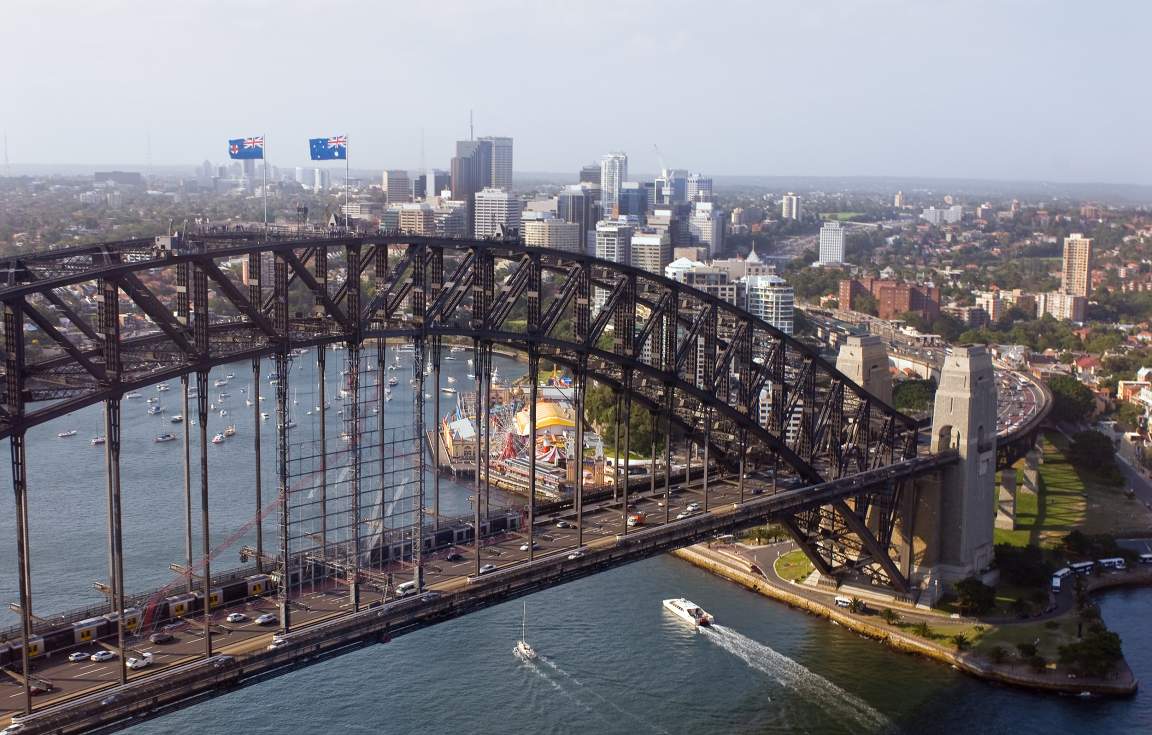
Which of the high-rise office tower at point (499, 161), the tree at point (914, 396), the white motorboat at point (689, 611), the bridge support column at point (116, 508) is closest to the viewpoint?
the bridge support column at point (116, 508)

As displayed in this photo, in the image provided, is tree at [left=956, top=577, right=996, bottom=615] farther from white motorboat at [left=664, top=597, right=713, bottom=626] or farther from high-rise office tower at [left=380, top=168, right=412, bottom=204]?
high-rise office tower at [left=380, top=168, right=412, bottom=204]

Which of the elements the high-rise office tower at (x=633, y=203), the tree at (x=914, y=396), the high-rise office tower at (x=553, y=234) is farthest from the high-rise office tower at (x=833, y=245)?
the tree at (x=914, y=396)

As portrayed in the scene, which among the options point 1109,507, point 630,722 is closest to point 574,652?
point 630,722

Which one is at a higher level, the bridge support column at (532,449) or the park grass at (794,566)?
the bridge support column at (532,449)

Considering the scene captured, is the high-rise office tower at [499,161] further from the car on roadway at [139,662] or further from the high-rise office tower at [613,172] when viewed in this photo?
the car on roadway at [139,662]

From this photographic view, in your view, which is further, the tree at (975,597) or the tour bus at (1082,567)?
the tour bus at (1082,567)

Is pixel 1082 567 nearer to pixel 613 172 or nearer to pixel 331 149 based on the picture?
pixel 331 149

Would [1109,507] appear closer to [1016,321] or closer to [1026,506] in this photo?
[1026,506]
